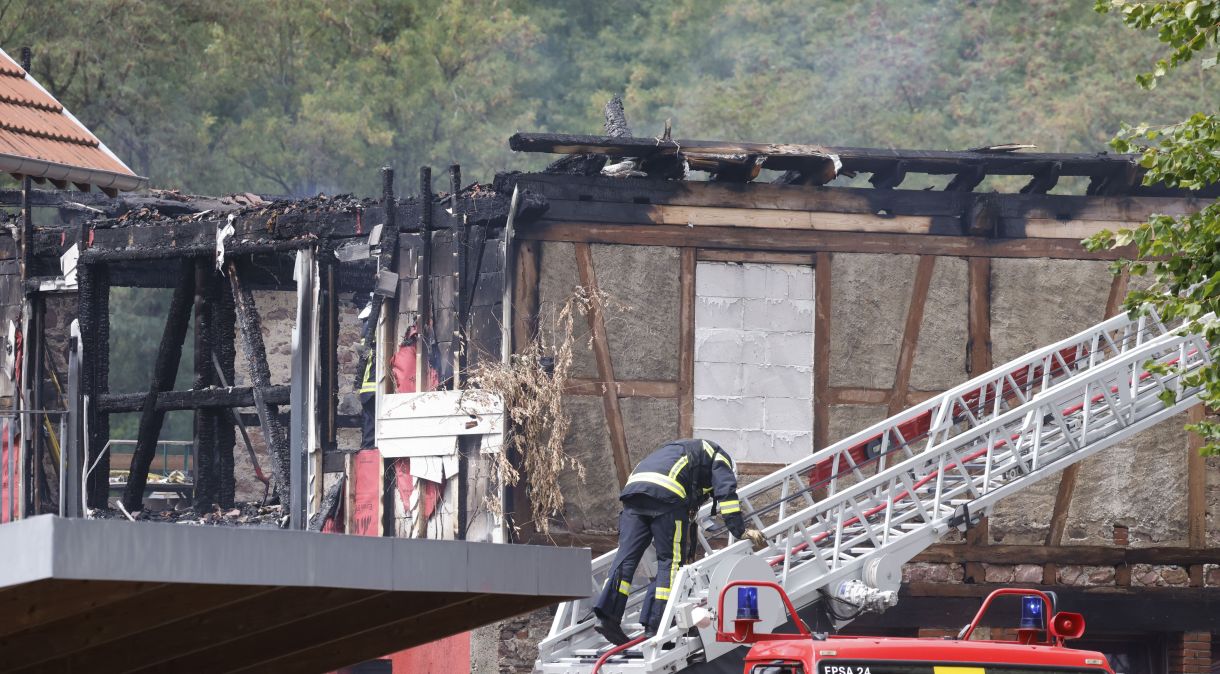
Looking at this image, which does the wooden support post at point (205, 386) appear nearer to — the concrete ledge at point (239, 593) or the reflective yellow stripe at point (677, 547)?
the reflective yellow stripe at point (677, 547)

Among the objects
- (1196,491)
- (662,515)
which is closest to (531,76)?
(1196,491)

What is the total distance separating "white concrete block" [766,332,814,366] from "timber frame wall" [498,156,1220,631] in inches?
3.9

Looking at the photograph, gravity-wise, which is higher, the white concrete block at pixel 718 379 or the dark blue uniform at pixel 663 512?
the white concrete block at pixel 718 379

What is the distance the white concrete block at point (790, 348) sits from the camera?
15.6 meters

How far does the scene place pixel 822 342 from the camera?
619 inches

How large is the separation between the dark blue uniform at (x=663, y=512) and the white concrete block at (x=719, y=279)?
13.6ft

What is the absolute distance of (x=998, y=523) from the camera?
15680mm

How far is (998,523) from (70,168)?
29.7 ft

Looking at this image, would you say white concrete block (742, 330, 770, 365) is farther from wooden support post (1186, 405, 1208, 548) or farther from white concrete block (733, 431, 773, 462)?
wooden support post (1186, 405, 1208, 548)

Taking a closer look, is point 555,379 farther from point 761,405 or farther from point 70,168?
point 70,168

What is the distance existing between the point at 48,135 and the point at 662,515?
476cm

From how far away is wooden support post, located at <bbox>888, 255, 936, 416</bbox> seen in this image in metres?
15.7

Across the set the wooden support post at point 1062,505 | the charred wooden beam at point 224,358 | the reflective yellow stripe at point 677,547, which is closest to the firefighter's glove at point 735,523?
the reflective yellow stripe at point 677,547

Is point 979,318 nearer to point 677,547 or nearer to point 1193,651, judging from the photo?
point 1193,651
